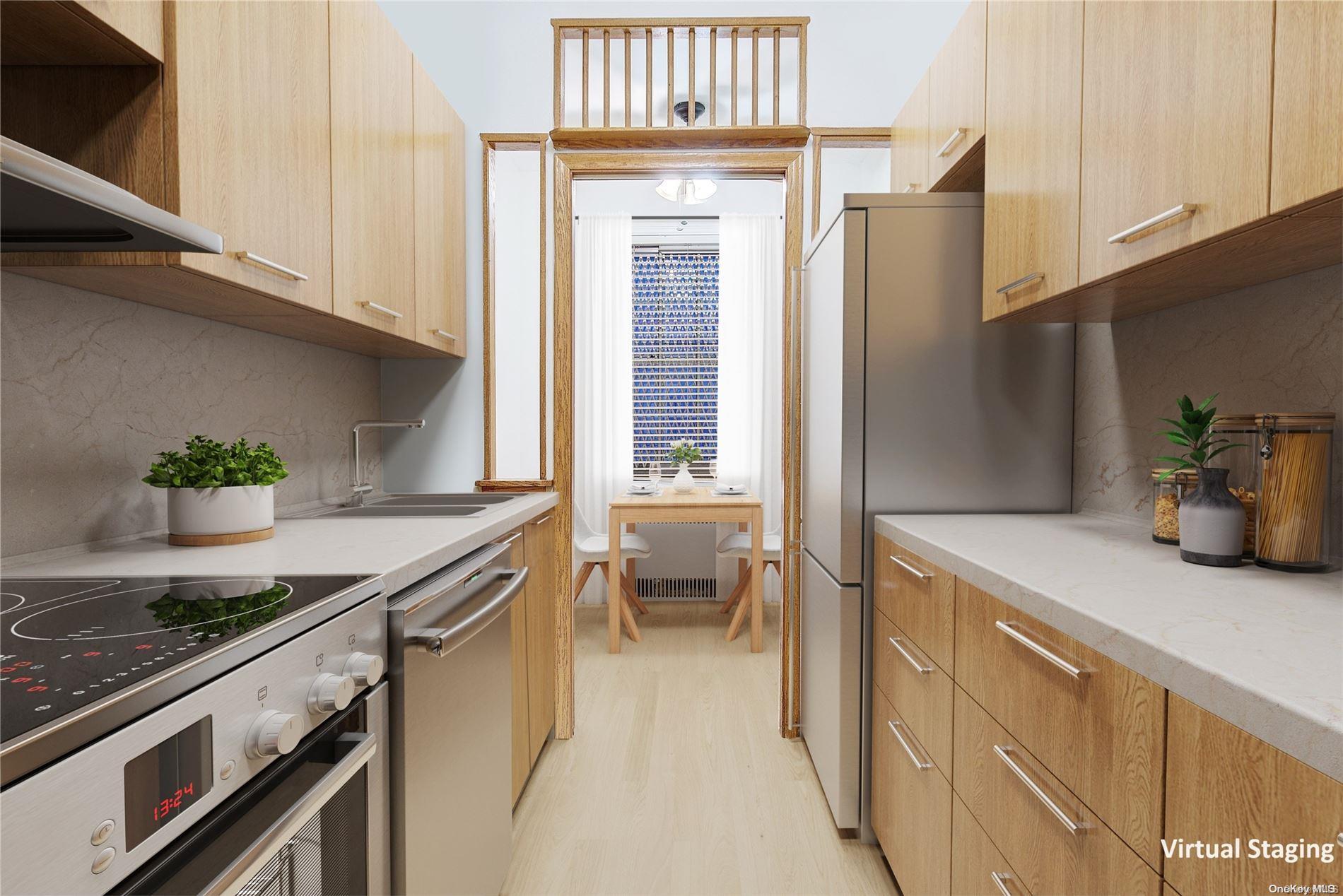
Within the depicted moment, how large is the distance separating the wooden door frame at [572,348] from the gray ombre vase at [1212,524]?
1.38 metres

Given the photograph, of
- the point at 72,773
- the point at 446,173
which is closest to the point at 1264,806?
the point at 72,773

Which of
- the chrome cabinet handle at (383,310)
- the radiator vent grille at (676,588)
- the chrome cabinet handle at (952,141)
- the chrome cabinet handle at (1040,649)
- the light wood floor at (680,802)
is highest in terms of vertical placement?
the chrome cabinet handle at (952,141)

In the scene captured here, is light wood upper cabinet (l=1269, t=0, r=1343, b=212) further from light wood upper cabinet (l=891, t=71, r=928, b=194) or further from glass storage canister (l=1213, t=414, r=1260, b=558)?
light wood upper cabinet (l=891, t=71, r=928, b=194)

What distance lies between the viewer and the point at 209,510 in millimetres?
1307

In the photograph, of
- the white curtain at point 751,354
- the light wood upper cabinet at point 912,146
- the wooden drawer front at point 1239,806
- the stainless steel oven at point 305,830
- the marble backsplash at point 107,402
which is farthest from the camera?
the white curtain at point 751,354

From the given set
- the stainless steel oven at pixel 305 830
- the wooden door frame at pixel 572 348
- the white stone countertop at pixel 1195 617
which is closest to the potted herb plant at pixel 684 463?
the wooden door frame at pixel 572 348

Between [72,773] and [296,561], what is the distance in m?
0.68

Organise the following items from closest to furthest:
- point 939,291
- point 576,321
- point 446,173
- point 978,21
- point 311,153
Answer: point 311,153 < point 978,21 < point 939,291 < point 446,173 < point 576,321

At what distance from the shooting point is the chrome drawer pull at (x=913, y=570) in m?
1.33

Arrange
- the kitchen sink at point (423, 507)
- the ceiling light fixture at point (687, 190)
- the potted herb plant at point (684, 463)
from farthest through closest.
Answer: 1. the potted herb plant at point (684, 463)
2. the ceiling light fixture at point (687, 190)
3. the kitchen sink at point (423, 507)

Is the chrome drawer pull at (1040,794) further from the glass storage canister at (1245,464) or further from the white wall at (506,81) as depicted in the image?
the white wall at (506,81)

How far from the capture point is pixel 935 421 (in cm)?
174

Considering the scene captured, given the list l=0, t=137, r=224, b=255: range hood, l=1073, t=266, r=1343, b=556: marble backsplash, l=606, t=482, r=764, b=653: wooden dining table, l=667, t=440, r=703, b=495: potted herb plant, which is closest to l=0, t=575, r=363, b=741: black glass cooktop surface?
l=0, t=137, r=224, b=255: range hood

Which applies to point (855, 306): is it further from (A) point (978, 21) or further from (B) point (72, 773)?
(B) point (72, 773)
